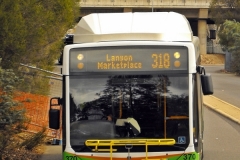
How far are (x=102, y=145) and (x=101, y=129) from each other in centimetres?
27

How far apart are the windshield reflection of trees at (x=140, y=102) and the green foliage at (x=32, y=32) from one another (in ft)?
14.6

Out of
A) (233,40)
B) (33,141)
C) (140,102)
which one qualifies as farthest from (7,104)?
(233,40)

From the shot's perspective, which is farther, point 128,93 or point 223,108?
point 223,108

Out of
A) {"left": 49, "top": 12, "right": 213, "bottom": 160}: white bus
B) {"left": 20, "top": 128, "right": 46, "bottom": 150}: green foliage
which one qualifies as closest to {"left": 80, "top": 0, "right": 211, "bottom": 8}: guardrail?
{"left": 20, "top": 128, "right": 46, "bottom": 150}: green foliage

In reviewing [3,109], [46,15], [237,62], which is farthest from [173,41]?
[237,62]

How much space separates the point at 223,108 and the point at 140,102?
1387 cm

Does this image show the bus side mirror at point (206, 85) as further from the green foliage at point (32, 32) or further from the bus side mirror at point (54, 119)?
the green foliage at point (32, 32)

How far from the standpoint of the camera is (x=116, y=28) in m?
8.76

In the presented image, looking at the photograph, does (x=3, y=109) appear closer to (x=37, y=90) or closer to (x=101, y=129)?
(x=101, y=129)

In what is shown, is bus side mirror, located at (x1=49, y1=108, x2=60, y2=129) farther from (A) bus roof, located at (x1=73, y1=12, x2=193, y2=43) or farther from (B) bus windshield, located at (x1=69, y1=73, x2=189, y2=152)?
(A) bus roof, located at (x1=73, y1=12, x2=193, y2=43)

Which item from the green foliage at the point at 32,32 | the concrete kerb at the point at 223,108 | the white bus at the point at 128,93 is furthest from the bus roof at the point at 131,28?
the concrete kerb at the point at 223,108

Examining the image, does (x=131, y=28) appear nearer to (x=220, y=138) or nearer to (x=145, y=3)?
(x=220, y=138)

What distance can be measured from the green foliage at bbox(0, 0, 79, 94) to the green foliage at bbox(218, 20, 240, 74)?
25.1 meters

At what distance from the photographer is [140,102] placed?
27.2ft
